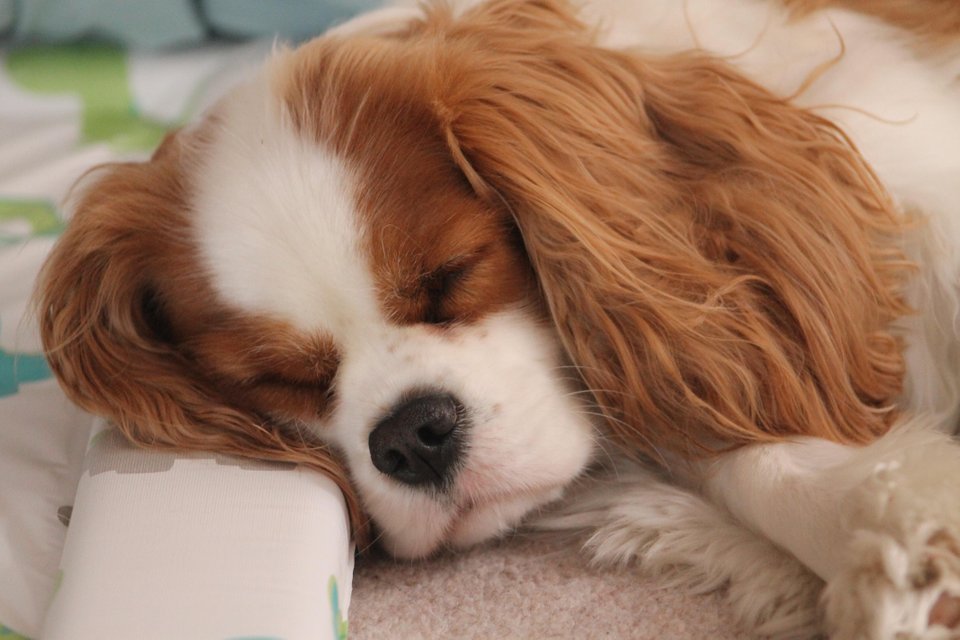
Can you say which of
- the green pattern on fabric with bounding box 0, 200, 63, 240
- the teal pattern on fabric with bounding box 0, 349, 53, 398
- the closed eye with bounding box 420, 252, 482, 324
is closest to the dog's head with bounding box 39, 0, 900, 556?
the closed eye with bounding box 420, 252, 482, 324

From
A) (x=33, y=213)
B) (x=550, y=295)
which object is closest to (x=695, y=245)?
(x=550, y=295)

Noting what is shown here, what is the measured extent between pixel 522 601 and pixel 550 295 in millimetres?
403

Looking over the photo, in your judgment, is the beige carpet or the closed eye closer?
the beige carpet

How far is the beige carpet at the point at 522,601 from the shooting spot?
1.34 meters

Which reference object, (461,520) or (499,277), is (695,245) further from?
(461,520)

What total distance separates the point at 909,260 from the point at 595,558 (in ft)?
1.97

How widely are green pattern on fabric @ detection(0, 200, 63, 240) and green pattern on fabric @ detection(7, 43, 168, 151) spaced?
0.24 metres

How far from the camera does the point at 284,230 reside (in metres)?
1.46

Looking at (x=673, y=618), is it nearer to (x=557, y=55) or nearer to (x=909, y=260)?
(x=909, y=260)

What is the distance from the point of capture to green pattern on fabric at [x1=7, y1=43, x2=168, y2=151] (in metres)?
2.54

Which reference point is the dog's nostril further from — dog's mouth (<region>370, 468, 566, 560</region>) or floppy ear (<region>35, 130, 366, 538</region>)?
floppy ear (<region>35, 130, 366, 538</region>)

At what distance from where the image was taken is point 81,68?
8.64 ft

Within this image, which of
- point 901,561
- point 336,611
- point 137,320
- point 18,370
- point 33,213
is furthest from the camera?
point 33,213

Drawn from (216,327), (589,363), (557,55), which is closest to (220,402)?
(216,327)
